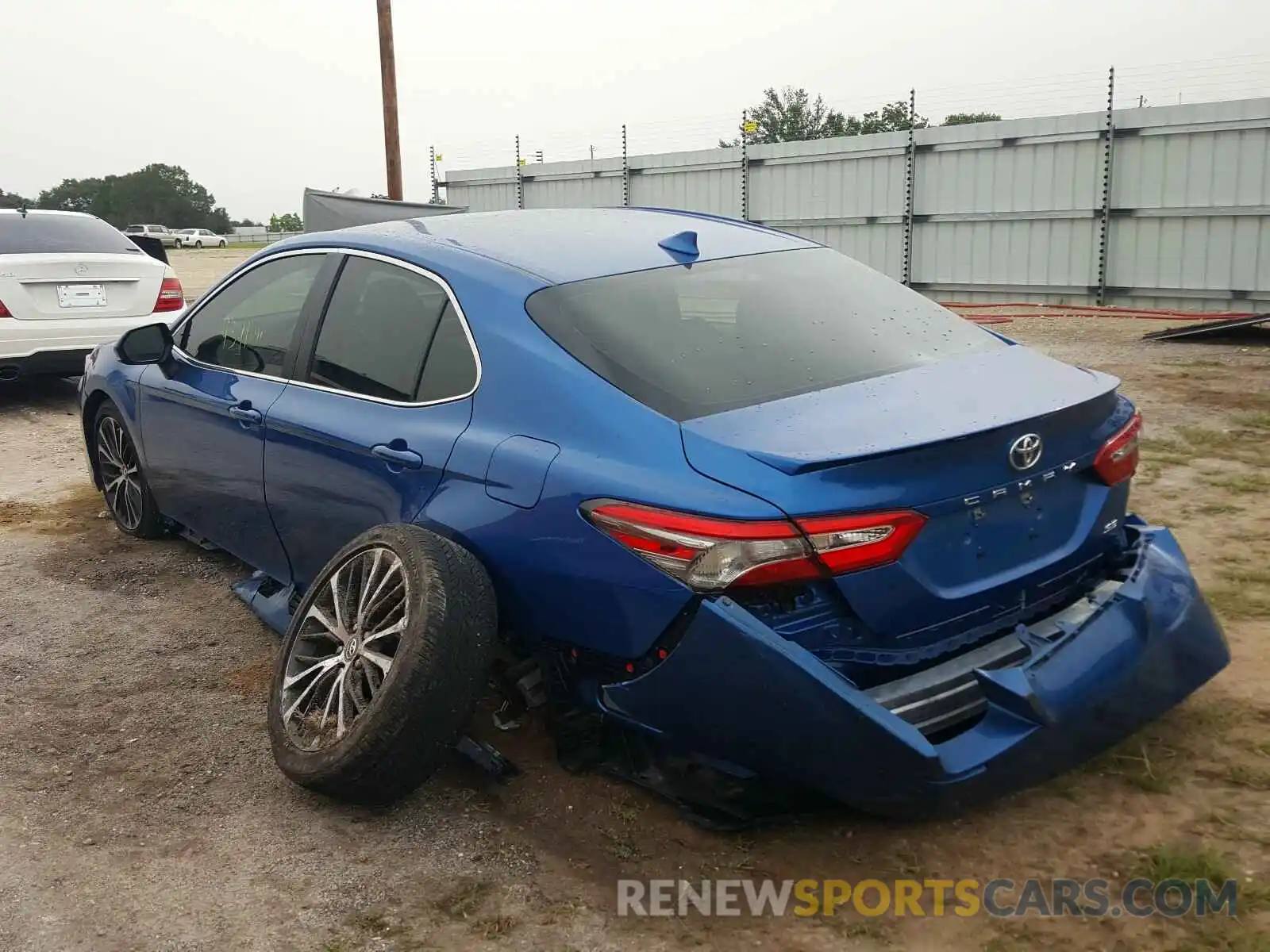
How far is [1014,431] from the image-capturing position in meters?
2.66

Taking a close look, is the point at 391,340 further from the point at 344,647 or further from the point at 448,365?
the point at 344,647

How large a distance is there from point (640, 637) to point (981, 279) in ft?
48.9

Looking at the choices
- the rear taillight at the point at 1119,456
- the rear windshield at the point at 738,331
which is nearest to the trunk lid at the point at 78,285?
the rear windshield at the point at 738,331

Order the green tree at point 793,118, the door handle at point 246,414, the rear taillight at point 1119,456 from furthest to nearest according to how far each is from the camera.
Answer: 1. the green tree at point 793,118
2. the door handle at point 246,414
3. the rear taillight at point 1119,456

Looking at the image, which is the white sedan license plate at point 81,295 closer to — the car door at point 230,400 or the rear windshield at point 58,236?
the rear windshield at point 58,236

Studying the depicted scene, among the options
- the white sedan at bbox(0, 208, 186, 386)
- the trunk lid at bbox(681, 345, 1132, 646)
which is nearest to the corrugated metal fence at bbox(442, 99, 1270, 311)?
the white sedan at bbox(0, 208, 186, 386)

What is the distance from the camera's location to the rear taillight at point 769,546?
7.99ft

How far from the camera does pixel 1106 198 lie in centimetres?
1481

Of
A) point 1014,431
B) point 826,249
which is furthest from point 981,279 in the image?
point 1014,431

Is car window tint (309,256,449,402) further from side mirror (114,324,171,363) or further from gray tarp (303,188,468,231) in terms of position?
gray tarp (303,188,468,231)

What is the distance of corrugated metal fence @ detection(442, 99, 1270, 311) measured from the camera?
1380 cm

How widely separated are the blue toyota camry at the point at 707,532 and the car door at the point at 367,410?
0.5 inches

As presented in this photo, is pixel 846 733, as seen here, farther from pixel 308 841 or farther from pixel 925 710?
pixel 308 841

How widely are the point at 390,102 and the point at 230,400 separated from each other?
15880mm
